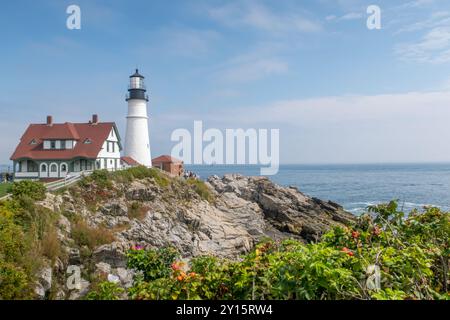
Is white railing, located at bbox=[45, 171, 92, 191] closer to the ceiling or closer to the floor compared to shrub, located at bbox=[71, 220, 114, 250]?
closer to the ceiling

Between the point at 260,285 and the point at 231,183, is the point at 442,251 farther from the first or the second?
the point at 231,183

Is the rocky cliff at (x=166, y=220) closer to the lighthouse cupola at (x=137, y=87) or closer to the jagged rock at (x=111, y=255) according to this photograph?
the jagged rock at (x=111, y=255)

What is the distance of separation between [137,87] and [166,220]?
55.0ft

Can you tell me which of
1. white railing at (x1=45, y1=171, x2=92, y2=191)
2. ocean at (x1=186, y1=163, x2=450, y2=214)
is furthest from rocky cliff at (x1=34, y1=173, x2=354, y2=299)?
ocean at (x1=186, y1=163, x2=450, y2=214)

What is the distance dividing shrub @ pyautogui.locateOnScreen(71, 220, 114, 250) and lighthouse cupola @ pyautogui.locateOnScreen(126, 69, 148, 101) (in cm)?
1840

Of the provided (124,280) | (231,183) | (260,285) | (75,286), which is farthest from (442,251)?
(231,183)

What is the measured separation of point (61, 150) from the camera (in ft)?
96.2

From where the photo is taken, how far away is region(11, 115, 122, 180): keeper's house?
1133 inches

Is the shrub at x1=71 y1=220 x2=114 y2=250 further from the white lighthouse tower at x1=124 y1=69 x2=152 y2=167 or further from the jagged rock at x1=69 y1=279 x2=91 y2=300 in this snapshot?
the white lighthouse tower at x1=124 y1=69 x2=152 y2=167

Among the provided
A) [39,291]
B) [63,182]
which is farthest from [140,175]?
[39,291]

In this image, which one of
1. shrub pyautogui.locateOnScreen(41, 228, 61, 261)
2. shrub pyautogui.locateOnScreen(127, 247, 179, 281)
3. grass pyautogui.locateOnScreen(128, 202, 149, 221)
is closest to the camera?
shrub pyautogui.locateOnScreen(127, 247, 179, 281)

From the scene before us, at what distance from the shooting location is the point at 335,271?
355 cm

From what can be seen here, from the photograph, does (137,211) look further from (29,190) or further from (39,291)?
(39,291)

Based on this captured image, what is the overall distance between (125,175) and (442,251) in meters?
23.1
